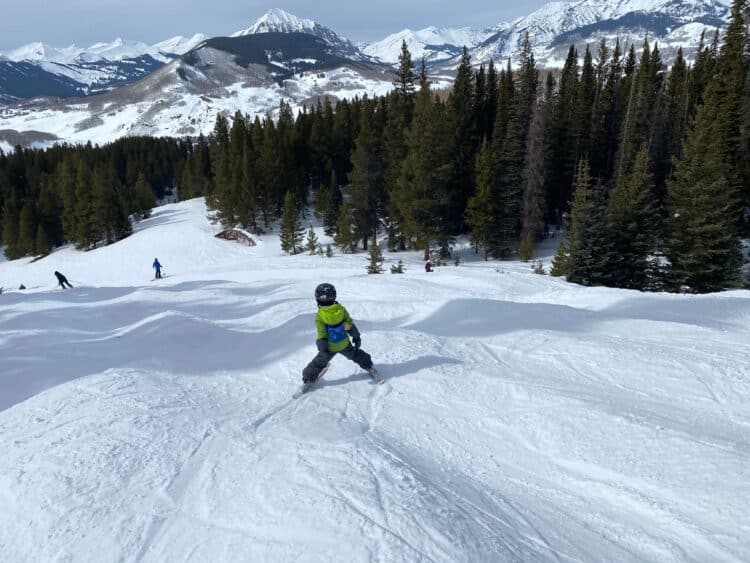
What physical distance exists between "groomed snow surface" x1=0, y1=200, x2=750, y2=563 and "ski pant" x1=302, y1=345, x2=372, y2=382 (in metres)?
0.29

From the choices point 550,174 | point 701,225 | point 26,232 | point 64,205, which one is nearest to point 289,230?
point 550,174

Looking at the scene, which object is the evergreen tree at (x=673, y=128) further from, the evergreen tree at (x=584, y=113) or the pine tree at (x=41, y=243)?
the pine tree at (x=41, y=243)

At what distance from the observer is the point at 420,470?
15.5ft

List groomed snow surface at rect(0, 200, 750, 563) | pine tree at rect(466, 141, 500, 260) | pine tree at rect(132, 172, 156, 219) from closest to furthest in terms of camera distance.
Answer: groomed snow surface at rect(0, 200, 750, 563)
pine tree at rect(466, 141, 500, 260)
pine tree at rect(132, 172, 156, 219)

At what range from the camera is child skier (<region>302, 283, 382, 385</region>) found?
6820 millimetres

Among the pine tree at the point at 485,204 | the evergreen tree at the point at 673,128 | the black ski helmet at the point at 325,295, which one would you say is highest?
the evergreen tree at the point at 673,128

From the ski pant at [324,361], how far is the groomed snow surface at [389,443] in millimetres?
288

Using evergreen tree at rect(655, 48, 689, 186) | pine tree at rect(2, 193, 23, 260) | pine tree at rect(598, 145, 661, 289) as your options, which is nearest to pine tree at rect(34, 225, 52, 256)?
pine tree at rect(2, 193, 23, 260)

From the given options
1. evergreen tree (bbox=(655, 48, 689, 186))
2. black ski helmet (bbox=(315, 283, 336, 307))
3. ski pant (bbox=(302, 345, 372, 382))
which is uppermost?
evergreen tree (bbox=(655, 48, 689, 186))

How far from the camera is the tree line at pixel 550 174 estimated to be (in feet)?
73.4

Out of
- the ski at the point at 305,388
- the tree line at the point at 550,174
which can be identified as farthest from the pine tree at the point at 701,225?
the ski at the point at 305,388

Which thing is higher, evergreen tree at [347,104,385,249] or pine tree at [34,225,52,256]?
evergreen tree at [347,104,385,249]

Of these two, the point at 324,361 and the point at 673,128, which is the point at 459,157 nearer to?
the point at 673,128

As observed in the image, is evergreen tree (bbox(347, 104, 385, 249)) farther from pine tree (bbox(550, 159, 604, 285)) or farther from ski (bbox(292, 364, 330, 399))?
ski (bbox(292, 364, 330, 399))
